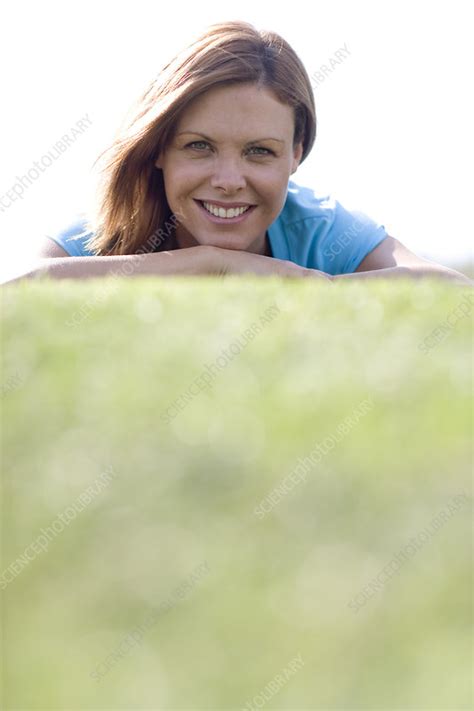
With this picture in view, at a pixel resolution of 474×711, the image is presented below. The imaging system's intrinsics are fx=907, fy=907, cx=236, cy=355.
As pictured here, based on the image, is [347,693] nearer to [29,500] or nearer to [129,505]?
[129,505]

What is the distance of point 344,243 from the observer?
7312mm

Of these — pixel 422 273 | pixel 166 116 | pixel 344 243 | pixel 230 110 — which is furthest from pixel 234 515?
pixel 344 243

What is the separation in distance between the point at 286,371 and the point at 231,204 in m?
3.61

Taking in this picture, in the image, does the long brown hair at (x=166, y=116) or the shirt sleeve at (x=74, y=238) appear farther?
the shirt sleeve at (x=74, y=238)

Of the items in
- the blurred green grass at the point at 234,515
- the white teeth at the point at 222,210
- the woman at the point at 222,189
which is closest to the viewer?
the blurred green grass at the point at 234,515

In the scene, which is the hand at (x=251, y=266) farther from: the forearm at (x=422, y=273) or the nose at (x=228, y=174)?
the nose at (x=228, y=174)

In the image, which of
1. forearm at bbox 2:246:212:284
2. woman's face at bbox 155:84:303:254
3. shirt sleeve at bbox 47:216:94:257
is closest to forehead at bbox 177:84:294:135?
woman's face at bbox 155:84:303:254

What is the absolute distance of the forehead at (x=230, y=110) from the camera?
6.33 m

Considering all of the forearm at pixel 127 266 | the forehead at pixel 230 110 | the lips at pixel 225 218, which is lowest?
the forearm at pixel 127 266

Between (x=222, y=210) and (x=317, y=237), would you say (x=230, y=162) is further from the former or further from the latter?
(x=317, y=237)

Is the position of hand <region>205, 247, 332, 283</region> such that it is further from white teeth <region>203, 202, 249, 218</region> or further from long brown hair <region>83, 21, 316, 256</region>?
long brown hair <region>83, 21, 316, 256</region>

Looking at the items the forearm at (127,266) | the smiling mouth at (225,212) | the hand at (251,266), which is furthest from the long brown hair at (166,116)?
the hand at (251,266)

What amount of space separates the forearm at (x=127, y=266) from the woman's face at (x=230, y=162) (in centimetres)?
60

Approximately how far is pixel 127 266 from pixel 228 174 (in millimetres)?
997
